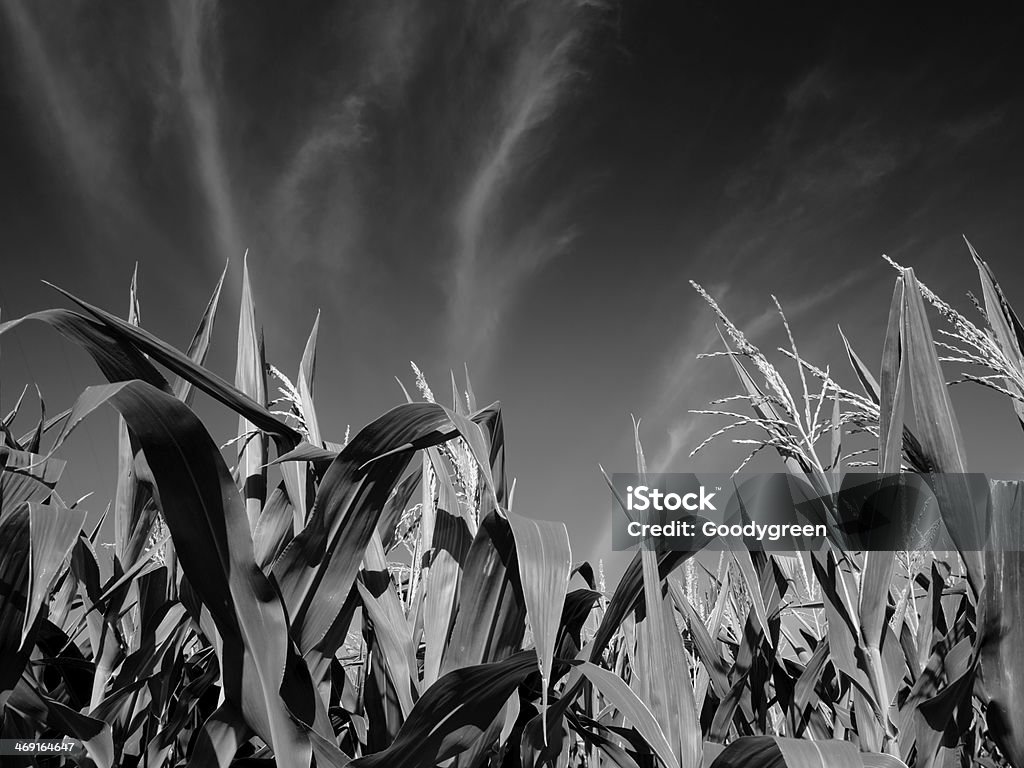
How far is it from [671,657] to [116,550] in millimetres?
941

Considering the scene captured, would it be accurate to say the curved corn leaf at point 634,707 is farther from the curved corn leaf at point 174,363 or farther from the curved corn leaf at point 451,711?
the curved corn leaf at point 174,363

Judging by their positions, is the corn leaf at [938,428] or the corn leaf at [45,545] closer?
the corn leaf at [45,545]

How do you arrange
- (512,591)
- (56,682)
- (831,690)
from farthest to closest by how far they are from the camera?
(831,690)
(56,682)
(512,591)

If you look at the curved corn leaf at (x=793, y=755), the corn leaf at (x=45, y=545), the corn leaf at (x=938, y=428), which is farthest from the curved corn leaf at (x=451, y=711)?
the corn leaf at (x=938, y=428)

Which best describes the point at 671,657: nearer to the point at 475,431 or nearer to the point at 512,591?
the point at 512,591

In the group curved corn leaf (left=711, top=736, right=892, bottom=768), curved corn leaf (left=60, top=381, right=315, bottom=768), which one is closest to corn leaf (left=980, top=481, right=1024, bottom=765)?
curved corn leaf (left=711, top=736, right=892, bottom=768)

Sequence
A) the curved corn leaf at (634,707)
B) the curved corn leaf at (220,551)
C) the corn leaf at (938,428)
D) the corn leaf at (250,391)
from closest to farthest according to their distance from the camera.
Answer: the curved corn leaf at (220,551)
the curved corn leaf at (634,707)
the corn leaf at (938,428)
the corn leaf at (250,391)

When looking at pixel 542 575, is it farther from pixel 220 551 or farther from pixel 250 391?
pixel 250 391

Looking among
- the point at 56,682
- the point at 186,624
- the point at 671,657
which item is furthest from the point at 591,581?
the point at 56,682

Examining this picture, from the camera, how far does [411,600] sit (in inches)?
43.7

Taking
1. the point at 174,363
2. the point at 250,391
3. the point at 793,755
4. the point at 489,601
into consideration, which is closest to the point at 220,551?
the point at 174,363

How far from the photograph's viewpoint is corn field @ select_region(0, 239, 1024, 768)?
2.25ft

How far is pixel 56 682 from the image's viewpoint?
4.30ft

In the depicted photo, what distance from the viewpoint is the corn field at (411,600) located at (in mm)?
686
